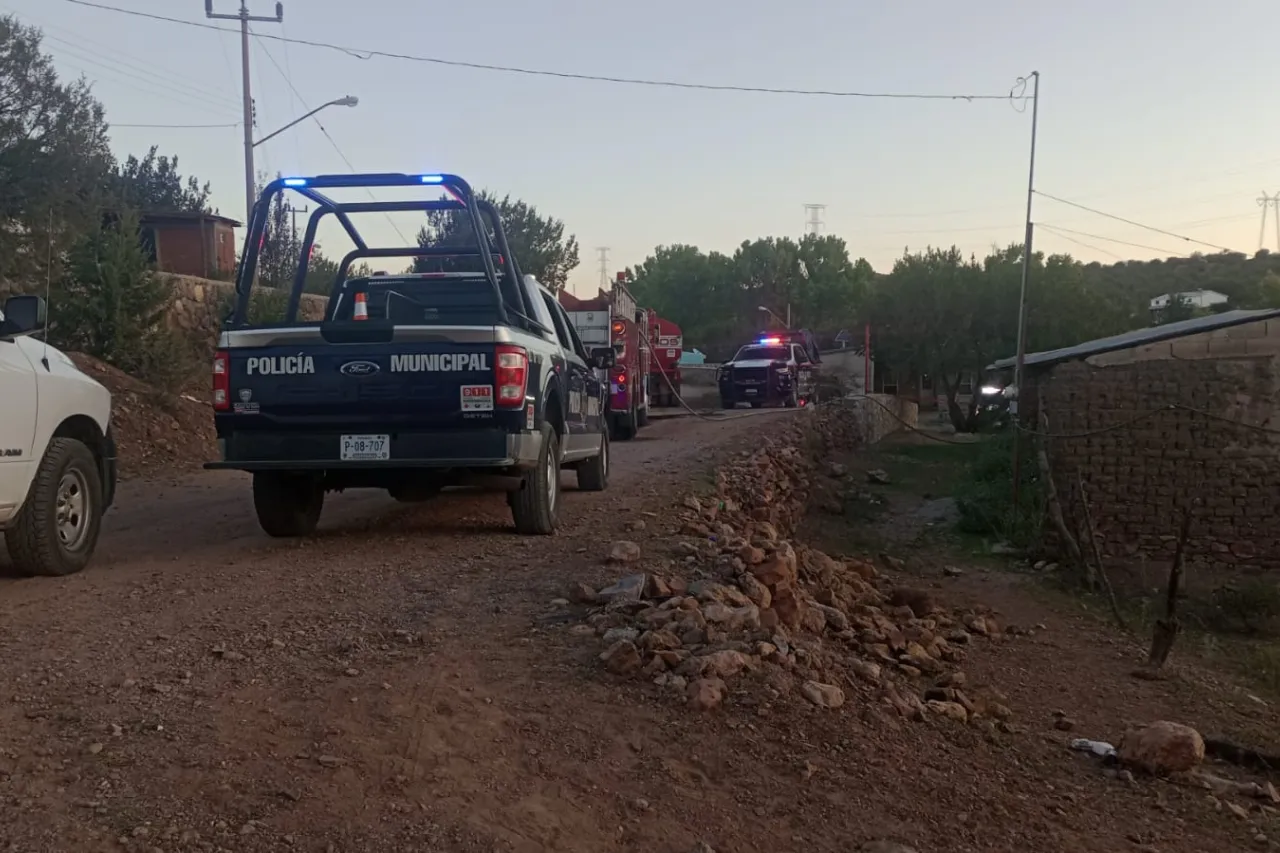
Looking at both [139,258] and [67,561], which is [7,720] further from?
[139,258]

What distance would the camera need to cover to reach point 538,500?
26.5 ft

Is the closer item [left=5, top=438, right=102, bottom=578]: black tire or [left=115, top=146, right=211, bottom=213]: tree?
[left=5, top=438, right=102, bottom=578]: black tire

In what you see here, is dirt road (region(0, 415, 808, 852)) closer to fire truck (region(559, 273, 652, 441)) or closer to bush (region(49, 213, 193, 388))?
bush (region(49, 213, 193, 388))

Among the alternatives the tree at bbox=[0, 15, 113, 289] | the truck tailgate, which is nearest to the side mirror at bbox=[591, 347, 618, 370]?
the truck tailgate

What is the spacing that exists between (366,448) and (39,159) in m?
19.4

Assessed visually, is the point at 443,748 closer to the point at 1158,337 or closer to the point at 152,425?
the point at 1158,337

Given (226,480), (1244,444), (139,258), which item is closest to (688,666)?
(226,480)

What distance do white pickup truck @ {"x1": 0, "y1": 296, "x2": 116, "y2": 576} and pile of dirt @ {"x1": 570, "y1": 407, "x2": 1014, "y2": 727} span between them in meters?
3.27

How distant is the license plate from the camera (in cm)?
740

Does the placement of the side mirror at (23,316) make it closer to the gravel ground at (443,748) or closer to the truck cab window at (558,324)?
the gravel ground at (443,748)

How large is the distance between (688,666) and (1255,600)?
9826 millimetres

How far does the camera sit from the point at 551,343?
899 centimetres

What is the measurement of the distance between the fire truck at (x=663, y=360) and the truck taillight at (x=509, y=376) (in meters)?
21.1

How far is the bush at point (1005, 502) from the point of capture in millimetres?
14258
